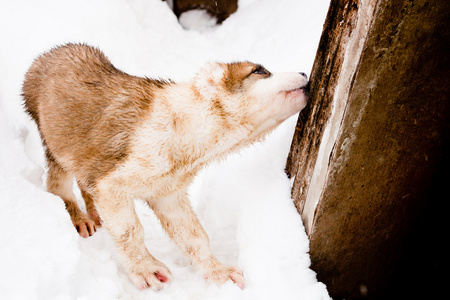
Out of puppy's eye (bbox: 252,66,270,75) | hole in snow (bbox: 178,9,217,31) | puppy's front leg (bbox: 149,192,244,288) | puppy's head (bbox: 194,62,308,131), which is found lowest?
puppy's front leg (bbox: 149,192,244,288)

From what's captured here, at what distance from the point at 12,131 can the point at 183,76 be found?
2438 millimetres

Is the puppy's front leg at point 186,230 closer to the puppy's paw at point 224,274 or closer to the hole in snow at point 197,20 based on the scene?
the puppy's paw at point 224,274

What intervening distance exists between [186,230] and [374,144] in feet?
4.79

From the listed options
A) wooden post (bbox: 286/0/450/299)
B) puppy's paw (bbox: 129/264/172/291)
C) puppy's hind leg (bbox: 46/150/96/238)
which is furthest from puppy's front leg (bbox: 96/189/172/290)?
wooden post (bbox: 286/0/450/299)

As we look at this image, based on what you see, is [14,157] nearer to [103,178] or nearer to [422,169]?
[103,178]

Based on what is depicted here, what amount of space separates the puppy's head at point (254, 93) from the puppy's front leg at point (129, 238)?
0.89 meters

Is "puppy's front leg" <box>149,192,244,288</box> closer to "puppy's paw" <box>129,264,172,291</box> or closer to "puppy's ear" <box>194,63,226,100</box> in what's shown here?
"puppy's paw" <box>129,264,172,291</box>

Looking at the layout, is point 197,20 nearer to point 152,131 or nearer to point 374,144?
point 152,131

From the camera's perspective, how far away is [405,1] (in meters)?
2.28

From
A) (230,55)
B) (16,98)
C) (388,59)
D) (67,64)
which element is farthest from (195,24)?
(388,59)

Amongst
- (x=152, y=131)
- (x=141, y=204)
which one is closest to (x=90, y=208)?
(x=141, y=204)

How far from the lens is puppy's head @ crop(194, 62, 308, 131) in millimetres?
2906

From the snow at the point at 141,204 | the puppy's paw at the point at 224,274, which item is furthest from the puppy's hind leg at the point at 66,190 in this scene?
the puppy's paw at the point at 224,274

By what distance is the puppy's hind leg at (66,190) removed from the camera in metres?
3.68
